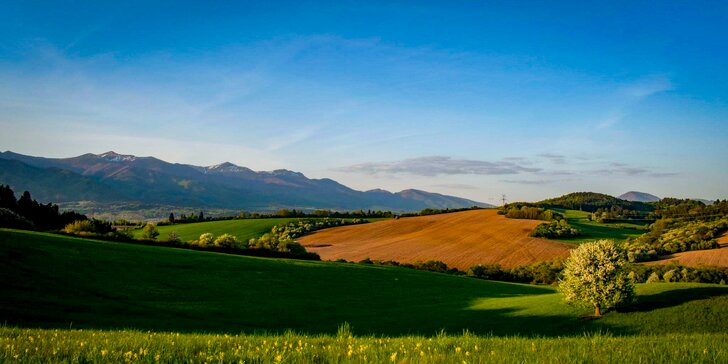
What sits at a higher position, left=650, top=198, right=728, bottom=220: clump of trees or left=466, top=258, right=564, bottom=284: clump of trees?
left=650, top=198, right=728, bottom=220: clump of trees

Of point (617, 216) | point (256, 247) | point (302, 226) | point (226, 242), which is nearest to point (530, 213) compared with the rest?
point (617, 216)

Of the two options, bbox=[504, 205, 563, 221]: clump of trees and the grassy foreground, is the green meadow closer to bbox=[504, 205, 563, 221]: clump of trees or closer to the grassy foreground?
the grassy foreground

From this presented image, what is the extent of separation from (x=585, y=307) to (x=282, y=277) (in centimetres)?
3358

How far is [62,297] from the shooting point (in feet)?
110

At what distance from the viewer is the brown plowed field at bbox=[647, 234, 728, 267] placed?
74062 mm

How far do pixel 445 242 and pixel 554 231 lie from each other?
94.2 feet

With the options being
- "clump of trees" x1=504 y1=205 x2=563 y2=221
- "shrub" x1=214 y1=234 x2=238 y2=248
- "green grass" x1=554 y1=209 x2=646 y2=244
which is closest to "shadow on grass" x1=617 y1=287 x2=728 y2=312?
"shrub" x1=214 y1=234 x2=238 y2=248

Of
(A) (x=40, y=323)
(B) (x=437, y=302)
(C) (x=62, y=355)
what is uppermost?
(C) (x=62, y=355)

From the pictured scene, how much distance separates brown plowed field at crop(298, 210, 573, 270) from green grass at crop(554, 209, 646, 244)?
11154mm

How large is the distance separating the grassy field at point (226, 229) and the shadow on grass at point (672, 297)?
11063 cm

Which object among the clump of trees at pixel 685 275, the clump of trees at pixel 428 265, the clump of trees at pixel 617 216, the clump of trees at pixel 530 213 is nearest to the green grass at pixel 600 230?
the clump of trees at pixel 617 216

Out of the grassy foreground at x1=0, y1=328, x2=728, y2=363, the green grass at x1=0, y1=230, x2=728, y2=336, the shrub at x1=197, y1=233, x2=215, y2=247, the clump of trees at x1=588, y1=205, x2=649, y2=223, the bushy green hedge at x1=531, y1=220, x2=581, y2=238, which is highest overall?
the clump of trees at x1=588, y1=205, x2=649, y2=223

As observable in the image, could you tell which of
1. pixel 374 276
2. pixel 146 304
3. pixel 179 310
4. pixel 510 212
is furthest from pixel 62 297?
pixel 510 212

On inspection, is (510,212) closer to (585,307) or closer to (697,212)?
(697,212)
